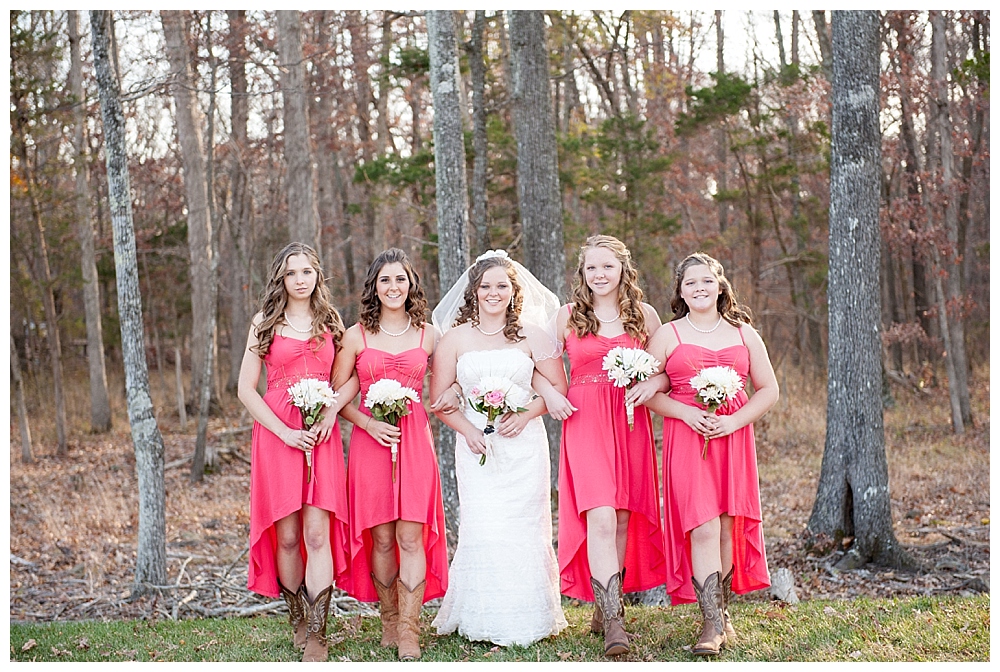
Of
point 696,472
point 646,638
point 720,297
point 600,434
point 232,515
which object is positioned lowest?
point 232,515

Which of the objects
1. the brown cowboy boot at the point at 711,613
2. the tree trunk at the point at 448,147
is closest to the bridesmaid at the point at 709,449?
the brown cowboy boot at the point at 711,613

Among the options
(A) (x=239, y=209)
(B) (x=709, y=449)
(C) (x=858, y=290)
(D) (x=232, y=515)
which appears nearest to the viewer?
(B) (x=709, y=449)

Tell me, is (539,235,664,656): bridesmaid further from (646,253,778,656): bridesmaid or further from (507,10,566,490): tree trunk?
(507,10,566,490): tree trunk

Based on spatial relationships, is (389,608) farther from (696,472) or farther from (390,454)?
(696,472)

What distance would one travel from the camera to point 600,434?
4.84 meters

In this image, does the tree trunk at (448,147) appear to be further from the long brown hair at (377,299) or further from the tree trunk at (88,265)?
the tree trunk at (88,265)

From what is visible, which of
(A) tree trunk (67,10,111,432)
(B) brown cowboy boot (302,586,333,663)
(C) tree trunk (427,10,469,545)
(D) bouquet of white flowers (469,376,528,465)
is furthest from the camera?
(A) tree trunk (67,10,111,432)

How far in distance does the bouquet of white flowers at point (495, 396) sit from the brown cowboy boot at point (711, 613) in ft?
4.35

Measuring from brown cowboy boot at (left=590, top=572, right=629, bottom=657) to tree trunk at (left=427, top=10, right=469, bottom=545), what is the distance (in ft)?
11.0

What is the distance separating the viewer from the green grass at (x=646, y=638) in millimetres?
4711

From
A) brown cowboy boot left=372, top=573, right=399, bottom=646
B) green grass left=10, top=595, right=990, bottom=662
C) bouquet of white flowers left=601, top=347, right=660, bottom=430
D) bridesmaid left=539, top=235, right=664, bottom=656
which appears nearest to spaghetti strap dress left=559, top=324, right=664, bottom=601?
bridesmaid left=539, top=235, right=664, bottom=656

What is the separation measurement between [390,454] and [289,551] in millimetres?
757

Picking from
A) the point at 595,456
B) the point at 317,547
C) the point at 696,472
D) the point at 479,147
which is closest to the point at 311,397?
the point at 317,547

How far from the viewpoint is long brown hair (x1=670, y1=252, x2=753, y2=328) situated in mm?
4887
